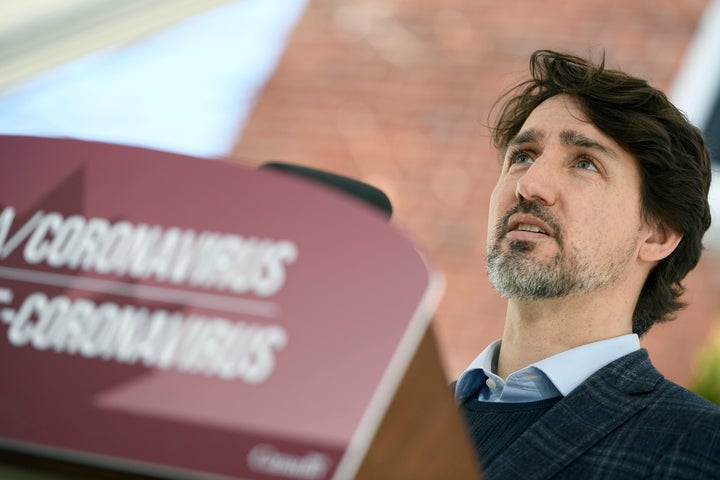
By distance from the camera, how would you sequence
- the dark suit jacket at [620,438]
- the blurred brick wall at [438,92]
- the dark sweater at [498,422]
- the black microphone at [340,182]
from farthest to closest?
1. the blurred brick wall at [438,92]
2. the dark sweater at [498,422]
3. the dark suit jacket at [620,438]
4. the black microphone at [340,182]

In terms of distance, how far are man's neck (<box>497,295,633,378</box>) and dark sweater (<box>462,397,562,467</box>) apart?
0.14m

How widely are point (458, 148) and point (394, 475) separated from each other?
4031mm

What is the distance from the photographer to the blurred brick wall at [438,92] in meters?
4.67

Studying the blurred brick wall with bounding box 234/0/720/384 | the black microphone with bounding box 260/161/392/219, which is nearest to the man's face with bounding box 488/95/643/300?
the black microphone with bounding box 260/161/392/219

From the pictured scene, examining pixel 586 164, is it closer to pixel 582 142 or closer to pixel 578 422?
pixel 582 142

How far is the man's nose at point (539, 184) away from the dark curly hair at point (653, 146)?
161 mm

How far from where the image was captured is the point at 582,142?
1.84 m

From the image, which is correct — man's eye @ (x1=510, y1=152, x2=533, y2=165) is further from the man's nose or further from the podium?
the podium

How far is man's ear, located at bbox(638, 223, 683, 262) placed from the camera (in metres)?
1.94

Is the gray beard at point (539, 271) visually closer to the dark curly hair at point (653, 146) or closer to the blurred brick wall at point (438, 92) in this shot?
the dark curly hair at point (653, 146)

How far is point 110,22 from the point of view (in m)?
5.16

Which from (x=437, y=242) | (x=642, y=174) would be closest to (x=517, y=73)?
(x=437, y=242)

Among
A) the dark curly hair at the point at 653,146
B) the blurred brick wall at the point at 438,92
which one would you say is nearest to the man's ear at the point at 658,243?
the dark curly hair at the point at 653,146

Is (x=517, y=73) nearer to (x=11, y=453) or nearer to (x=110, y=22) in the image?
(x=110, y=22)
